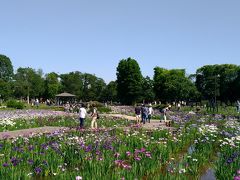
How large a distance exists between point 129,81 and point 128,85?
1.12 m

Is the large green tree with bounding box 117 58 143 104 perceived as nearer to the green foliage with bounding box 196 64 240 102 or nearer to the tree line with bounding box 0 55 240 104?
the tree line with bounding box 0 55 240 104

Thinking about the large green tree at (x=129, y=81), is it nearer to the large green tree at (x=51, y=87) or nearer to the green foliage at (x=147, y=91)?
the green foliage at (x=147, y=91)

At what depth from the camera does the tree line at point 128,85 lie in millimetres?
69094

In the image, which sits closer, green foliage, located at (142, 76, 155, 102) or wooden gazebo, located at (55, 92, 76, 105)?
wooden gazebo, located at (55, 92, 76, 105)

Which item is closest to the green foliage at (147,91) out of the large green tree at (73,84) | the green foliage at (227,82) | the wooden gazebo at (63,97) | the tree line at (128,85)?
the tree line at (128,85)

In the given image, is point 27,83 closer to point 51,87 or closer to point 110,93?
point 51,87

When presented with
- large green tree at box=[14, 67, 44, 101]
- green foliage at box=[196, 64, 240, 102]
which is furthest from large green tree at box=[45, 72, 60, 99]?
green foliage at box=[196, 64, 240, 102]

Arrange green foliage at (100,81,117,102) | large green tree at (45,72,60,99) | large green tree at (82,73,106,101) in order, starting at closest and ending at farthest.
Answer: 1. large green tree at (45,72,60,99)
2. green foliage at (100,81,117,102)
3. large green tree at (82,73,106,101)

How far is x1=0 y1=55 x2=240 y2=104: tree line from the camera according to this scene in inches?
2720

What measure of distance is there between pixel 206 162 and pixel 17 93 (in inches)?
3282

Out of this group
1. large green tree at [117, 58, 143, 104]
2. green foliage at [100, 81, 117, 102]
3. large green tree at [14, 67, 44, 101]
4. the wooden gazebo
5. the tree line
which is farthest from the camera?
green foliage at [100, 81, 117, 102]

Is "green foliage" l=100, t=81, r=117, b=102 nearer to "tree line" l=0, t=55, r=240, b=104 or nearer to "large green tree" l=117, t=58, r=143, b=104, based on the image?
"tree line" l=0, t=55, r=240, b=104

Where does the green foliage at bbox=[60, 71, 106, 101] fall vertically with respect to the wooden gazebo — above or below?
above

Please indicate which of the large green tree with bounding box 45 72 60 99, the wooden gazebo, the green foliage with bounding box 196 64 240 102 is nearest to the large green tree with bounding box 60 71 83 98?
the large green tree with bounding box 45 72 60 99
